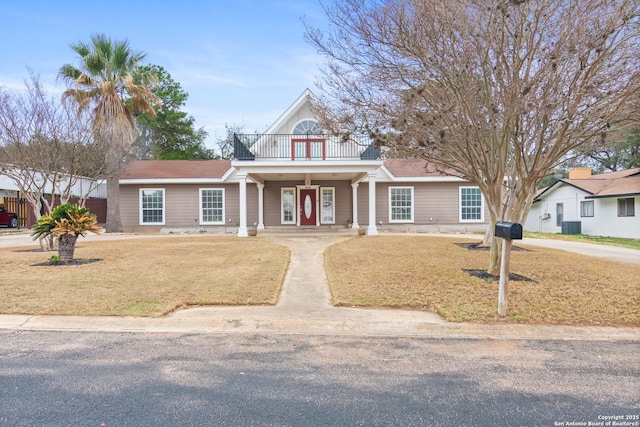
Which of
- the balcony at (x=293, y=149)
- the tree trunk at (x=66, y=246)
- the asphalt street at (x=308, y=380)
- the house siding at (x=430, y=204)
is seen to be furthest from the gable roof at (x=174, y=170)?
the asphalt street at (x=308, y=380)

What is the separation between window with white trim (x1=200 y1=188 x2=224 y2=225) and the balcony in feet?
12.8

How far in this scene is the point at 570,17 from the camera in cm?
645

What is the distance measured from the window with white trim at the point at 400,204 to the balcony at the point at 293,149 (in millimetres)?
3830

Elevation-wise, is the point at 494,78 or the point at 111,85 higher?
the point at 111,85

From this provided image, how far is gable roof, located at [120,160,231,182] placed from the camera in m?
21.9

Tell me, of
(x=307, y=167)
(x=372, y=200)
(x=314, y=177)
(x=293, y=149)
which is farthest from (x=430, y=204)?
(x=293, y=149)

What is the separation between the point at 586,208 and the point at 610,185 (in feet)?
5.80

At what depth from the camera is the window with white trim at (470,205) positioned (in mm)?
21938

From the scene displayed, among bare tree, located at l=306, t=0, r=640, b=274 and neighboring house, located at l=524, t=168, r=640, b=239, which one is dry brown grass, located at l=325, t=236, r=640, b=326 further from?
neighboring house, located at l=524, t=168, r=640, b=239

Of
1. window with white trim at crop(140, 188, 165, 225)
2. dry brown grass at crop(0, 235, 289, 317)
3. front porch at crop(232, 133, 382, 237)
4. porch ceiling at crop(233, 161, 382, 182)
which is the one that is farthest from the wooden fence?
dry brown grass at crop(0, 235, 289, 317)

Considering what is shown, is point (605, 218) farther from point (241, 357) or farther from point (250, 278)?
point (241, 357)

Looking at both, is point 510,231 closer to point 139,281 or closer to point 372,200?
point 139,281

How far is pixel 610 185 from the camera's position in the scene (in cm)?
2353

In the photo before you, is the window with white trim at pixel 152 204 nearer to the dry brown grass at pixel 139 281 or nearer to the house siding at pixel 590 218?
the dry brown grass at pixel 139 281
